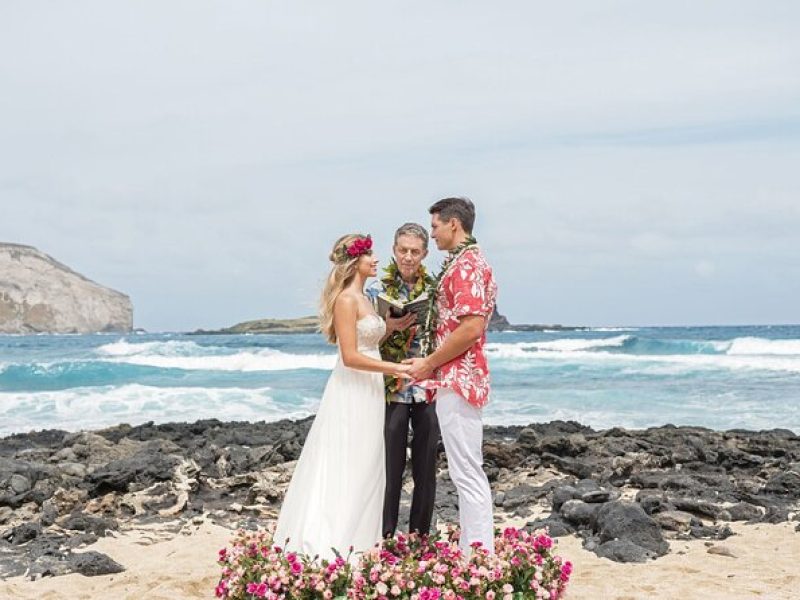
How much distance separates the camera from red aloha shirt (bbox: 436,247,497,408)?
488 cm

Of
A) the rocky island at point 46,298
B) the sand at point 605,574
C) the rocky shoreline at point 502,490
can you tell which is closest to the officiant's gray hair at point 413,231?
the sand at point 605,574

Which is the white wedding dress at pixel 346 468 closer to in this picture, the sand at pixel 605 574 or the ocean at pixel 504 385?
the sand at pixel 605 574

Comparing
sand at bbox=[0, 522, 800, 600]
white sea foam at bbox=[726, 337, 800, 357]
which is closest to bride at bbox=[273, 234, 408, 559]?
sand at bbox=[0, 522, 800, 600]

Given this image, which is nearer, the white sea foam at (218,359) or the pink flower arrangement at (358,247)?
the pink flower arrangement at (358,247)

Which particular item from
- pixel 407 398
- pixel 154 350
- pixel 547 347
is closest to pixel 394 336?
pixel 407 398

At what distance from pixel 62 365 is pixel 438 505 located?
29.5 m

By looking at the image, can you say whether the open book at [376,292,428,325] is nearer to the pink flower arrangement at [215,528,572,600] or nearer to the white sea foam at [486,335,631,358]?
the pink flower arrangement at [215,528,572,600]

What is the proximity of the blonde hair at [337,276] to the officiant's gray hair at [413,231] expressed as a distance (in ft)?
0.69

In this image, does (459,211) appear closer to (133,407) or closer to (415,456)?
(415,456)

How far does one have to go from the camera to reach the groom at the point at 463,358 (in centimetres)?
488

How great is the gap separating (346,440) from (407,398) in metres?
0.42

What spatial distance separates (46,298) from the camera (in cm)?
9931

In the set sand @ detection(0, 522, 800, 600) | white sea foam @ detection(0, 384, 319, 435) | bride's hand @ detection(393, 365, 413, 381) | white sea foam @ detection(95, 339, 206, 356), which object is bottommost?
white sea foam @ detection(0, 384, 319, 435)

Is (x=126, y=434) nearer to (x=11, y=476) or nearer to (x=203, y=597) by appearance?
(x=11, y=476)
